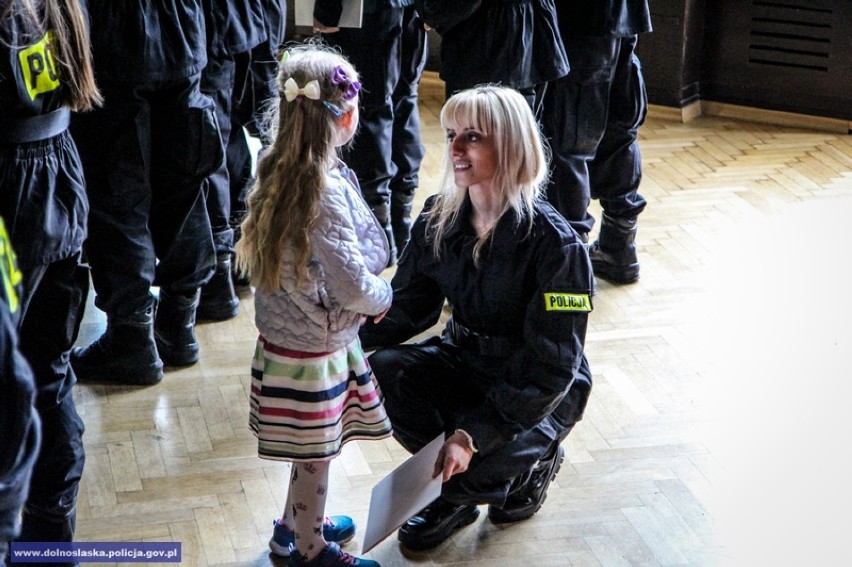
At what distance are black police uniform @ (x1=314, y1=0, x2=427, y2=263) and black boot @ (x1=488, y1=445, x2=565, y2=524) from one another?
136cm

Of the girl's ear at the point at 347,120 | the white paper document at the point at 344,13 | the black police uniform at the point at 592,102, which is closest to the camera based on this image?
the girl's ear at the point at 347,120

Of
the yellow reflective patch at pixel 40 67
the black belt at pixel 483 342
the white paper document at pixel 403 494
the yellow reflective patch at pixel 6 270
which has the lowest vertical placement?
the white paper document at pixel 403 494

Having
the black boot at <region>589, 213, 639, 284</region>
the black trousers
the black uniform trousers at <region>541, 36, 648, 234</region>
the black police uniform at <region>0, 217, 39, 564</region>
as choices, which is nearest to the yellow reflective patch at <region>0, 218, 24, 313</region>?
the black police uniform at <region>0, 217, 39, 564</region>

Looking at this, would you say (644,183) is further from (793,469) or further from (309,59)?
(309,59)

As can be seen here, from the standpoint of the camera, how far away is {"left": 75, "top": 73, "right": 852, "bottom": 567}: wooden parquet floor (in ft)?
8.53

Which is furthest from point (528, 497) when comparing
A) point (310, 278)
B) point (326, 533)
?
point (310, 278)

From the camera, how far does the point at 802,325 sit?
12.0 ft

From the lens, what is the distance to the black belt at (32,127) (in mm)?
2078

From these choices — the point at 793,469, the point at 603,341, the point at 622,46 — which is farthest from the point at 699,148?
the point at 793,469

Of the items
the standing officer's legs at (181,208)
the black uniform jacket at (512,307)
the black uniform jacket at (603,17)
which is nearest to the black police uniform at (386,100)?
the black uniform jacket at (603,17)

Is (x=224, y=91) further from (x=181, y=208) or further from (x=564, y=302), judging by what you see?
(x=564, y=302)

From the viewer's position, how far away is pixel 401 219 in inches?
161

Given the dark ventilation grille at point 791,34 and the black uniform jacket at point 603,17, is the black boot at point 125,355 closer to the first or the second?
the black uniform jacket at point 603,17

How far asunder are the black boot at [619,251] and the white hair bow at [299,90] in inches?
72.7
